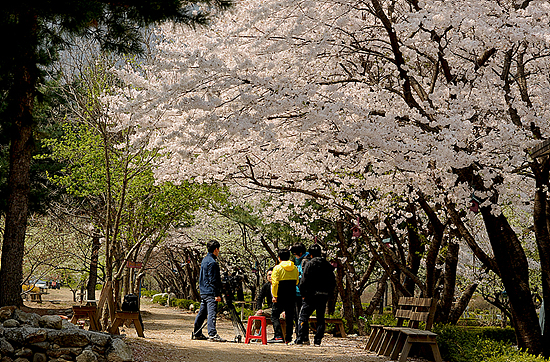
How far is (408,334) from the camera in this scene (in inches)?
274

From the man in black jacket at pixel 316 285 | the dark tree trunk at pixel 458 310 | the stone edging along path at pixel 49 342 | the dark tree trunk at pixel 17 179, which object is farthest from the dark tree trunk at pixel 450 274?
the dark tree trunk at pixel 17 179

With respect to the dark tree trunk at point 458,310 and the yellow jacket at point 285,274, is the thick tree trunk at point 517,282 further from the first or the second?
the dark tree trunk at point 458,310

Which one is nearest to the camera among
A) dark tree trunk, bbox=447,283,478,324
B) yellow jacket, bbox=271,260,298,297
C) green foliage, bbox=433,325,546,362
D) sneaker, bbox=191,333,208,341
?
green foliage, bbox=433,325,546,362

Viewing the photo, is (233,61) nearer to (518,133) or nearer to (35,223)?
(518,133)

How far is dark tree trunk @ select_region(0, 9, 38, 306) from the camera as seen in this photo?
7.83 meters

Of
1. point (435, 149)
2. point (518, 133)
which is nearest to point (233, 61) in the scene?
point (435, 149)

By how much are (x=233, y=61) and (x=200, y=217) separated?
1488cm

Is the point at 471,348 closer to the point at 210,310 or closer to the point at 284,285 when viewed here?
the point at 284,285

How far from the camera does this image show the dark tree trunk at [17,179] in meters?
Result: 7.83

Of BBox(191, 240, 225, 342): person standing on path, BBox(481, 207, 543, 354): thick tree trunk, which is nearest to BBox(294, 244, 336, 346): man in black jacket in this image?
BBox(191, 240, 225, 342): person standing on path

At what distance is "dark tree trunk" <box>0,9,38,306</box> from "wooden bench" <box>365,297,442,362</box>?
5.64 metres

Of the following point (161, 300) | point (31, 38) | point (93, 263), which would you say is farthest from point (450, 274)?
point (161, 300)

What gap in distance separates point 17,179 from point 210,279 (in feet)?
11.6

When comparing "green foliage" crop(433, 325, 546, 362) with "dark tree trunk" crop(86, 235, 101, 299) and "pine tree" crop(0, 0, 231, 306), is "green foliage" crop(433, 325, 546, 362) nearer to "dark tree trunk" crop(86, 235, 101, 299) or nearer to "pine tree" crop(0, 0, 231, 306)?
"pine tree" crop(0, 0, 231, 306)
